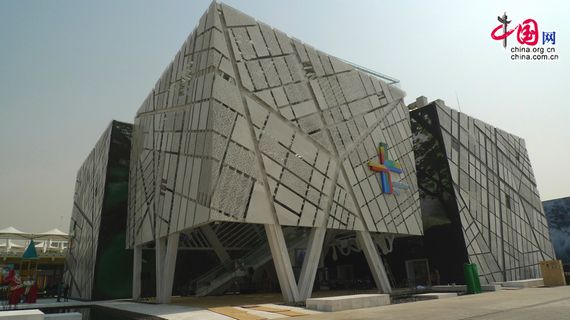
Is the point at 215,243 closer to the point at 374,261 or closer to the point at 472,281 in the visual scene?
the point at 374,261

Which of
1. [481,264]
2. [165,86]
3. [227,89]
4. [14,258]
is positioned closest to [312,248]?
[227,89]

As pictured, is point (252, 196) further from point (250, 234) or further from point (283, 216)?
point (250, 234)

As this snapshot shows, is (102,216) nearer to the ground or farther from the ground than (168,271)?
farther from the ground

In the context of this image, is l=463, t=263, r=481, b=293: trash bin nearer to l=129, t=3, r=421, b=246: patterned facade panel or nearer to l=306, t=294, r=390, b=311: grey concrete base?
l=129, t=3, r=421, b=246: patterned facade panel

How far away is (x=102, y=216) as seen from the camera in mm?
27656

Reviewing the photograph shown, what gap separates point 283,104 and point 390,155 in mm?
9819

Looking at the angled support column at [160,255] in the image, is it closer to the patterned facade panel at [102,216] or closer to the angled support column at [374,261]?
the patterned facade panel at [102,216]

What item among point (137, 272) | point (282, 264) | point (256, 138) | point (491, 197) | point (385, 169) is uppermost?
point (256, 138)

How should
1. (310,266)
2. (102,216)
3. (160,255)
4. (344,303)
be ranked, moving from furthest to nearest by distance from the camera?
1. (102,216)
2. (160,255)
3. (310,266)
4. (344,303)

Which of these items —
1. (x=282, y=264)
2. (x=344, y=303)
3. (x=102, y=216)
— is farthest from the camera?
(x=102, y=216)

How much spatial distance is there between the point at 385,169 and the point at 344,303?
13.1m

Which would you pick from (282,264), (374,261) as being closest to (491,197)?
(374,261)

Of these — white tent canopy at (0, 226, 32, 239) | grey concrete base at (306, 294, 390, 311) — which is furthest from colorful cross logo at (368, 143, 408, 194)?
white tent canopy at (0, 226, 32, 239)

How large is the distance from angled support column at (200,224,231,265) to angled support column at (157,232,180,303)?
6302mm
